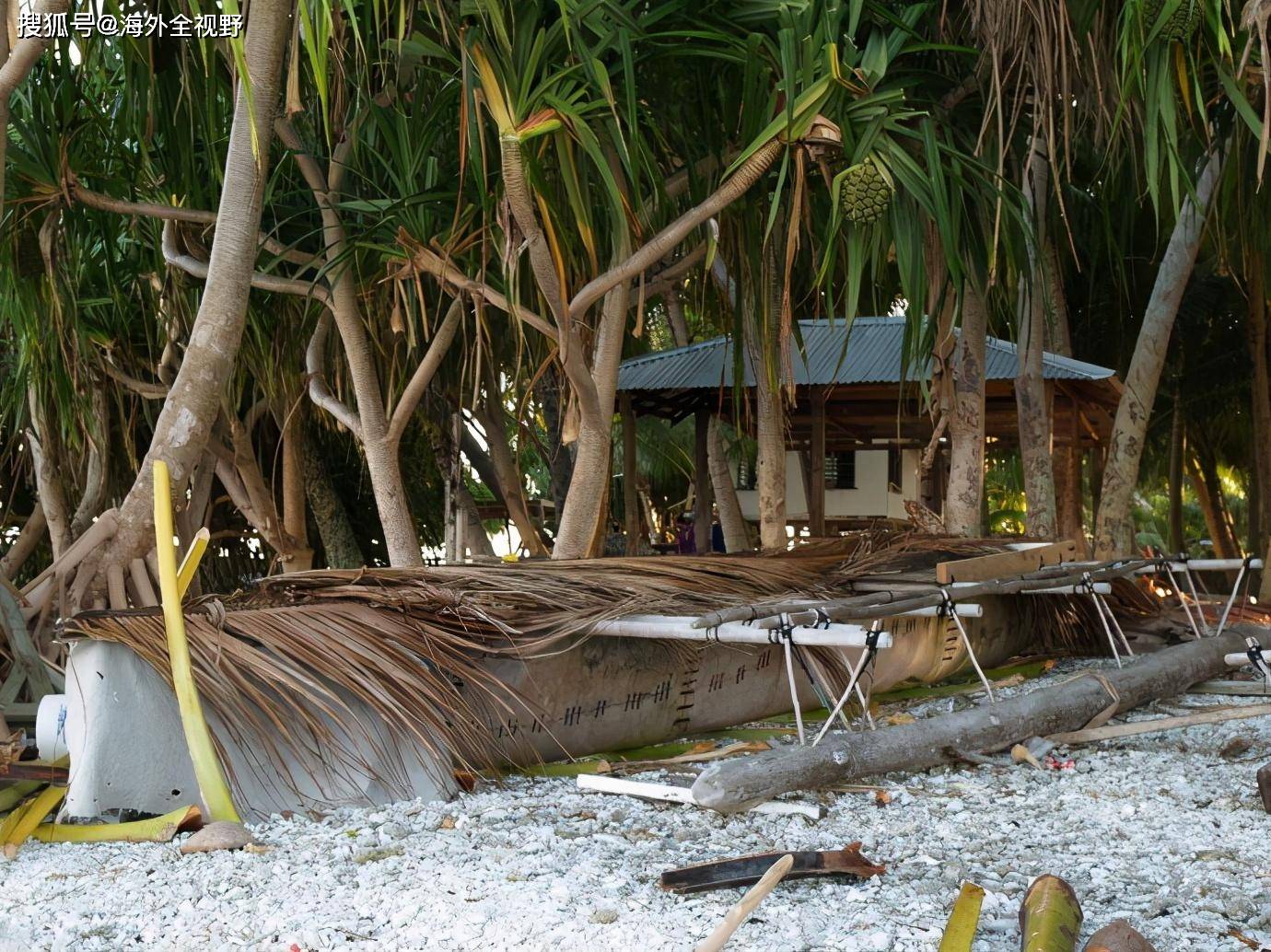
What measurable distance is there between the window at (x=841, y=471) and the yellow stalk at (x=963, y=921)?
8395mm

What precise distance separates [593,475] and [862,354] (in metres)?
4.44

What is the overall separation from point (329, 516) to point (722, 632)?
6.21 m

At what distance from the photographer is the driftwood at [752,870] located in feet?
7.68

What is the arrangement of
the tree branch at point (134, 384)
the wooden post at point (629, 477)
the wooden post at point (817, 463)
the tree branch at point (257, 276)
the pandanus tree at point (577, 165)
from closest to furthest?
the pandanus tree at point (577, 165) → the tree branch at point (257, 276) → the tree branch at point (134, 384) → the wooden post at point (817, 463) → the wooden post at point (629, 477)

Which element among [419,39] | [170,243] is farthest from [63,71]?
[419,39]

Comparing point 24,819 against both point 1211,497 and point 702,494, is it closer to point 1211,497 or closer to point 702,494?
point 702,494

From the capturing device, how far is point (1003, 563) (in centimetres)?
487

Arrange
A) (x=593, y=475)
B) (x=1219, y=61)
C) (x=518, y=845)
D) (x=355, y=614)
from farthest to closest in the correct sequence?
(x=593, y=475), (x=1219, y=61), (x=355, y=614), (x=518, y=845)

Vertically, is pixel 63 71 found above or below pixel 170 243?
above

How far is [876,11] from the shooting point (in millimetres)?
4379

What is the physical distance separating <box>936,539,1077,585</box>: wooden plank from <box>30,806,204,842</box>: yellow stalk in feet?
8.41

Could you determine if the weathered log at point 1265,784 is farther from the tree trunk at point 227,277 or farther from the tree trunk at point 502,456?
the tree trunk at point 502,456

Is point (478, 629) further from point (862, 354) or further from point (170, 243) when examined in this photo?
point (862, 354)

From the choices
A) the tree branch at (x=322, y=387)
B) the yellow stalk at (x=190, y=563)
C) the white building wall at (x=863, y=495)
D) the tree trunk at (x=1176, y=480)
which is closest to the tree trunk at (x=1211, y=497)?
the tree trunk at (x=1176, y=480)
